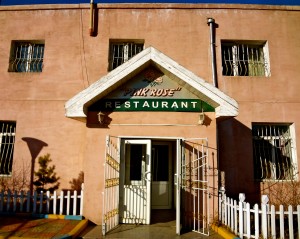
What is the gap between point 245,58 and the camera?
1125 centimetres

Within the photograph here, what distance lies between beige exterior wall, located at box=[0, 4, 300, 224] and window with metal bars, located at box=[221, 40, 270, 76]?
32 cm

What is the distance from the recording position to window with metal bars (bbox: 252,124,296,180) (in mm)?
10195

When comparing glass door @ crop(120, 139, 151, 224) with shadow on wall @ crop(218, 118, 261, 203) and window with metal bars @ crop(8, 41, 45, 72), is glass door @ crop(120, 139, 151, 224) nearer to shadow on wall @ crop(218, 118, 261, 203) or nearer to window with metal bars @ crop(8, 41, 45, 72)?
shadow on wall @ crop(218, 118, 261, 203)

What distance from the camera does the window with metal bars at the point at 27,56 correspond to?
36.7ft

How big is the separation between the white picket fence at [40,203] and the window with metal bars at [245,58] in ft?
23.3

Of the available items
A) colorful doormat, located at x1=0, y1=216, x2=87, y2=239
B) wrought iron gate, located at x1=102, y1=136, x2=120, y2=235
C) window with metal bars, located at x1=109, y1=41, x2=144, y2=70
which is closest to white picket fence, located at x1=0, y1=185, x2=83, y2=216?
colorful doormat, located at x1=0, y1=216, x2=87, y2=239

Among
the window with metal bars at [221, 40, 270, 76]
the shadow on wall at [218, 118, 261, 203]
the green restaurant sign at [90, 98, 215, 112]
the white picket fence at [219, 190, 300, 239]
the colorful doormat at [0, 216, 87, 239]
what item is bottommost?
the colorful doormat at [0, 216, 87, 239]

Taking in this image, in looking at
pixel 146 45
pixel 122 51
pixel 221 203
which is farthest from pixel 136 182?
pixel 122 51

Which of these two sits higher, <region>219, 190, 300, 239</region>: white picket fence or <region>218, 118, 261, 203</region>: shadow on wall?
<region>218, 118, 261, 203</region>: shadow on wall

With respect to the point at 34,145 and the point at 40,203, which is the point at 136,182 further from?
the point at 34,145

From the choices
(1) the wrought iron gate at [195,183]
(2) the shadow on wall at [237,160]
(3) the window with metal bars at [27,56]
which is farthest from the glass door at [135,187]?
(3) the window with metal bars at [27,56]

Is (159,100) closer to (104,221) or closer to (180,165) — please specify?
(180,165)

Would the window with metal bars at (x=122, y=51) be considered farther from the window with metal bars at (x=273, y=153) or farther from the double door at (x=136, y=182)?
the window with metal bars at (x=273, y=153)

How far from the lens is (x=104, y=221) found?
6840 mm
